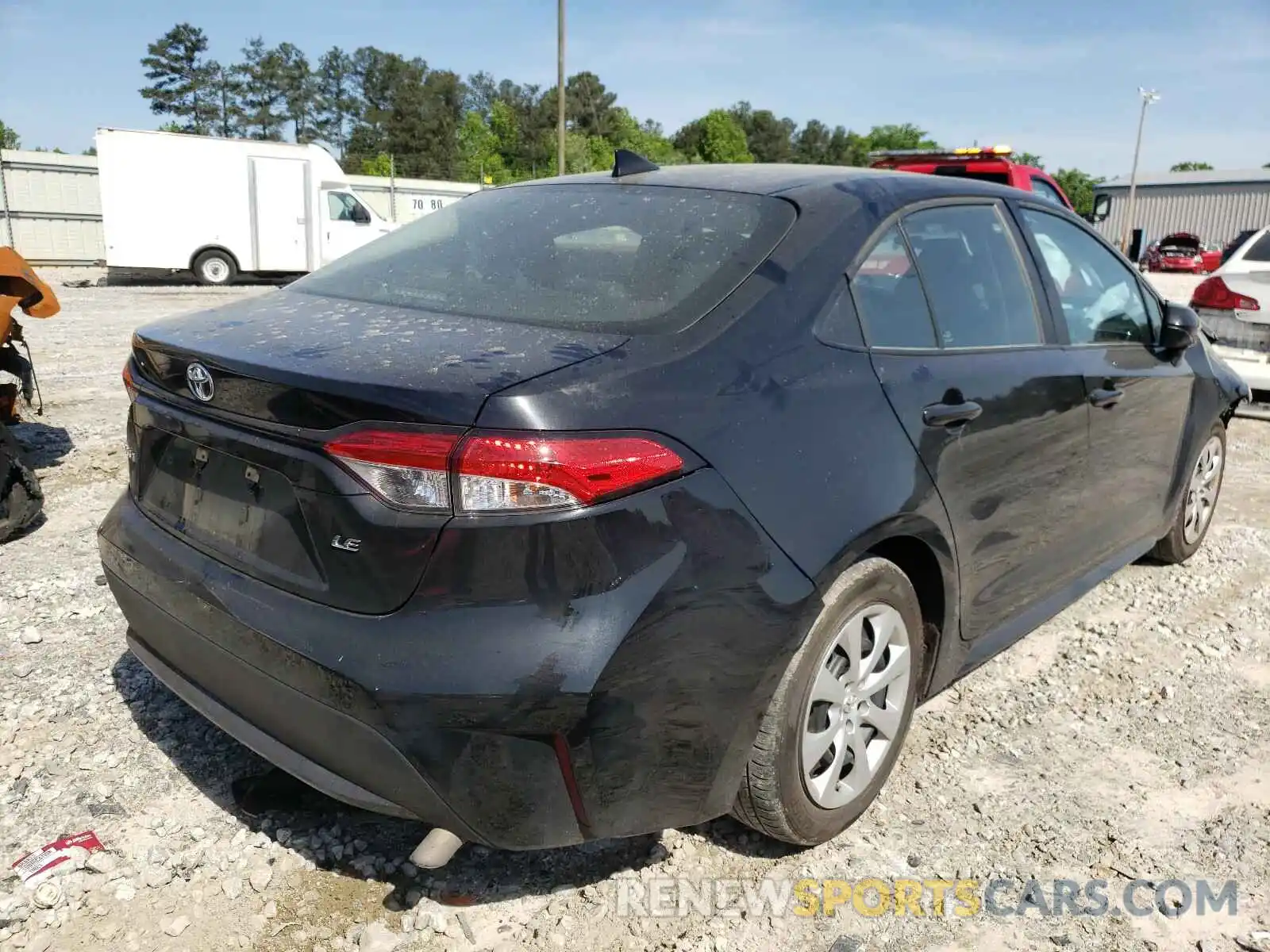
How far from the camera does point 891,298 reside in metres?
2.62

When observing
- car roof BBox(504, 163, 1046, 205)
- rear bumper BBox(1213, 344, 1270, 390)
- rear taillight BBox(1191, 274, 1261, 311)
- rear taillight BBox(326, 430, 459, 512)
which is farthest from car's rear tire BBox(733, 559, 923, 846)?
rear taillight BBox(1191, 274, 1261, 311)

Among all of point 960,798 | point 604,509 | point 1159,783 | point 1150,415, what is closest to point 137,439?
point 604,509

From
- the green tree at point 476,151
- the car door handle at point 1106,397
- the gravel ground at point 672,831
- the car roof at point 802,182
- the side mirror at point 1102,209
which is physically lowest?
the gravel ground at point 672,831

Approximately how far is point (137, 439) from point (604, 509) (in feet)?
4.62

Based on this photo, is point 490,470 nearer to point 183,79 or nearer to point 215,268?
point 215,268

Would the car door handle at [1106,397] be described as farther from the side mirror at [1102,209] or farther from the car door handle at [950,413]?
the side mirror at [1102,209]

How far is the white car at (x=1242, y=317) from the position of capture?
24.6 feet

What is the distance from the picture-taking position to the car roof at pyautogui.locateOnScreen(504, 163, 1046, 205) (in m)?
2.70

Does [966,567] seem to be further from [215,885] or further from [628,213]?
[215,885]

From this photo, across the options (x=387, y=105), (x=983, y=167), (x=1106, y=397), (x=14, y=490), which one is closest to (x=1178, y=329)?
(x=1106, y=397)

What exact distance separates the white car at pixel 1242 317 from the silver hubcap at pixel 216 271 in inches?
698

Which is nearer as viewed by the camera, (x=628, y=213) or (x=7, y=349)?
(x=628, y=213)

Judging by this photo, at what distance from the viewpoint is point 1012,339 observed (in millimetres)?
3041

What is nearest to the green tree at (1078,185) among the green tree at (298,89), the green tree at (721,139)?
the green tree at (721,139)
